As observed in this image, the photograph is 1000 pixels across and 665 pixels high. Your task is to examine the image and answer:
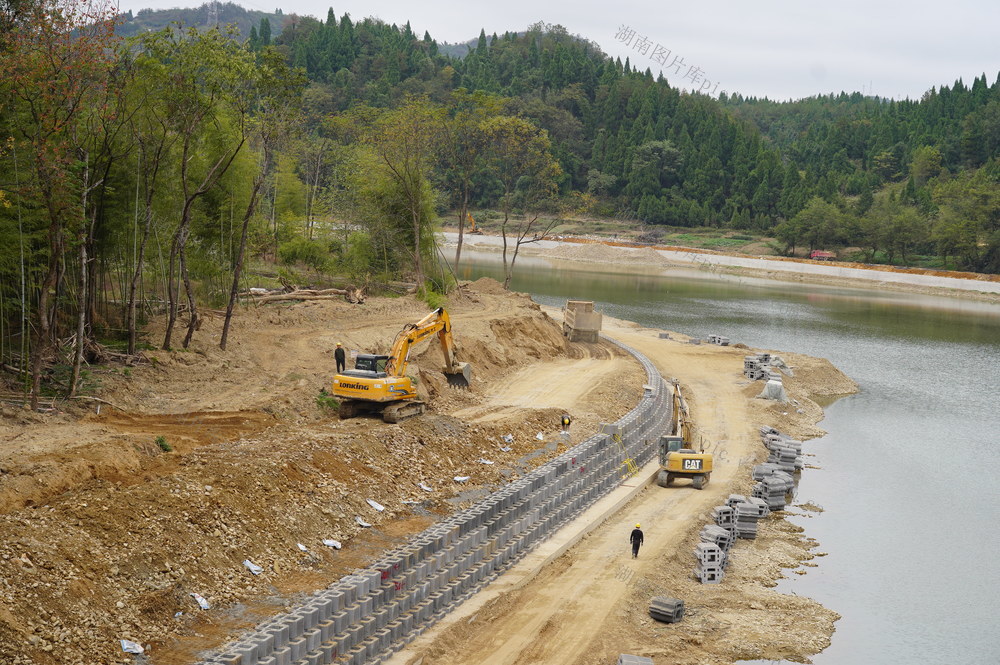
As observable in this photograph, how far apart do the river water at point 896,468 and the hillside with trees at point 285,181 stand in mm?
17988

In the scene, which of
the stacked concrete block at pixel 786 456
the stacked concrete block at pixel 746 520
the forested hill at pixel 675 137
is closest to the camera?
the stacked concrete block at pixel 746 520

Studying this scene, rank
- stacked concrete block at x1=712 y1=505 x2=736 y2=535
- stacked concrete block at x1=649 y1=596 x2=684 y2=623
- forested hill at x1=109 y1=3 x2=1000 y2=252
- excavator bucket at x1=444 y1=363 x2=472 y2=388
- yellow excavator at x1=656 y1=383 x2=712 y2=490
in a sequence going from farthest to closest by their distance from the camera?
1. forested hill at x1=109 y1=3 x2=1000 y2=252
2. excavator bucket at x1=444 y1=363 x2=472 y2=388
3. yellow excavator at x1=656 y1=383 x2=712 y2=490
4. stacked concrete block at x1=712 y1=505 x2=736 y2=535
5. stacked concrete block at x1=649 y1=596 x2=684 y2=623

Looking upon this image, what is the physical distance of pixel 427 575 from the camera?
17.9m

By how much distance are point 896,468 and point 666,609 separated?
1789 cm

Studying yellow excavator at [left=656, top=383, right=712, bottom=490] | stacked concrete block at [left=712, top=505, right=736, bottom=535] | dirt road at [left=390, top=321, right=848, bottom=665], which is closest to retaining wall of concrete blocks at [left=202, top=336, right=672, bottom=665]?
dirt road at [left=390, top=321, right=848, bottom=665]

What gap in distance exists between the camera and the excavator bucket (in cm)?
3291

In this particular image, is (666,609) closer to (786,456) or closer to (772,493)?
(772,493)

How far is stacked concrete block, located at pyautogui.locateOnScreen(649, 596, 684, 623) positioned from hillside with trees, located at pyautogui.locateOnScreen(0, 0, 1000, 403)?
47.0 feet

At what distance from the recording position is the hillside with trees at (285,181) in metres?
21.7

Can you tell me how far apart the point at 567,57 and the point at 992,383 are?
13753cm

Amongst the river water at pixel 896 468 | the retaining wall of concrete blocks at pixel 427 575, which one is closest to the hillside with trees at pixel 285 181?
the retaining wall of concrete blocks at pixel 427 575

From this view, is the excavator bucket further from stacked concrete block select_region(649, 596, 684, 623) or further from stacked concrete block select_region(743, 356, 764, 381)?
stacked concrete block select_region(743, 356, 764, 381)

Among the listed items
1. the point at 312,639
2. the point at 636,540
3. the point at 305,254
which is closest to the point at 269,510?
the point at 312,639

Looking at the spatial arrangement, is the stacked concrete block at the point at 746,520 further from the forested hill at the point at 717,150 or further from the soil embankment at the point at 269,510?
the forested hill at the point at 717,150
